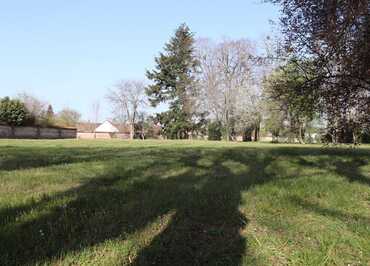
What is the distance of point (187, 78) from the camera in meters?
48.8

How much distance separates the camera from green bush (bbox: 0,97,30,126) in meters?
42.5

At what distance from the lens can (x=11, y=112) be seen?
42.7m

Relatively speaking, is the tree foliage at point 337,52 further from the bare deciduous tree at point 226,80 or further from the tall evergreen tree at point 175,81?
the tall evergreen tree at point 175,81

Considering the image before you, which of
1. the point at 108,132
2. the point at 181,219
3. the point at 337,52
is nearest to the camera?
the point at 181,219

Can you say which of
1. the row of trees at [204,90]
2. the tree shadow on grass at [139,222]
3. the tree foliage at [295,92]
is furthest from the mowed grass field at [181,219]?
the row of trees at [204,90]

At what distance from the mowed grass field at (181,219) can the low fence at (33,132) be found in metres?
40.4

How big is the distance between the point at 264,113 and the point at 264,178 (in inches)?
1474

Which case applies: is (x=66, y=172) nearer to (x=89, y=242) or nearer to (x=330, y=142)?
(x=89, y=242)

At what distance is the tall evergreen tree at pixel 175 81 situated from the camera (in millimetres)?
50031

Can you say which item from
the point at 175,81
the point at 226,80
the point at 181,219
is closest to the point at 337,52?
the point at 181,219

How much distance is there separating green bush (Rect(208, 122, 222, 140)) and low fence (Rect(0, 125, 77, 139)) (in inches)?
945

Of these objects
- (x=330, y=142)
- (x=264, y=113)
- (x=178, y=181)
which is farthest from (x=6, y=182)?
(x=264, y=113)

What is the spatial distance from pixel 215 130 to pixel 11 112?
29.0 meters

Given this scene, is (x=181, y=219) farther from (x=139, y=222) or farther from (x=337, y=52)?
(x=337, y=52)
